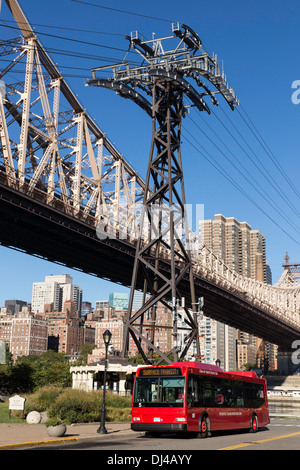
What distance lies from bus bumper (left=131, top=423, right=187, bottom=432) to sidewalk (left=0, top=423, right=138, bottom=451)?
0.93 metres

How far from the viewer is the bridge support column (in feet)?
433

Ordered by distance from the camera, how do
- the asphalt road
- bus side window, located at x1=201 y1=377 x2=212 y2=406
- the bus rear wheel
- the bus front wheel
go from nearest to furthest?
the asphalt road
the bus front wheel
bus side window, located at x1=201 y1=377 x2=212 y2=406
the bus rear wheel

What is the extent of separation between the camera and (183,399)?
21.6 m

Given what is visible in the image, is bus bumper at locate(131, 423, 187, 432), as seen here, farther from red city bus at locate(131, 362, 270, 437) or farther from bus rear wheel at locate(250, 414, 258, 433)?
bus rear wheel at locate(250, 414, 258, 433)

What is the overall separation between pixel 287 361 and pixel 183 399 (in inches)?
4722

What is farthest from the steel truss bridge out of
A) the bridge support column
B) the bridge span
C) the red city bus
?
the bridge support column

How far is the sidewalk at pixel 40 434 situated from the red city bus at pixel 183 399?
5.03 feet

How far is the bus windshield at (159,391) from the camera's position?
21.8m

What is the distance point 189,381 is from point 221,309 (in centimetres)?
6556

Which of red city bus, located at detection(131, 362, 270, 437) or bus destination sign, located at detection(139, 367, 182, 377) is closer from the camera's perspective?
red city bus, located at detection(131, 362, 270, 437)

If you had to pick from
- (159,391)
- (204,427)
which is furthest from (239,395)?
(159,391)

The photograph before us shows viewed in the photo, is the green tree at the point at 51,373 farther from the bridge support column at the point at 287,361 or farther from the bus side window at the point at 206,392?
the bridge support column at the point at 287,361
